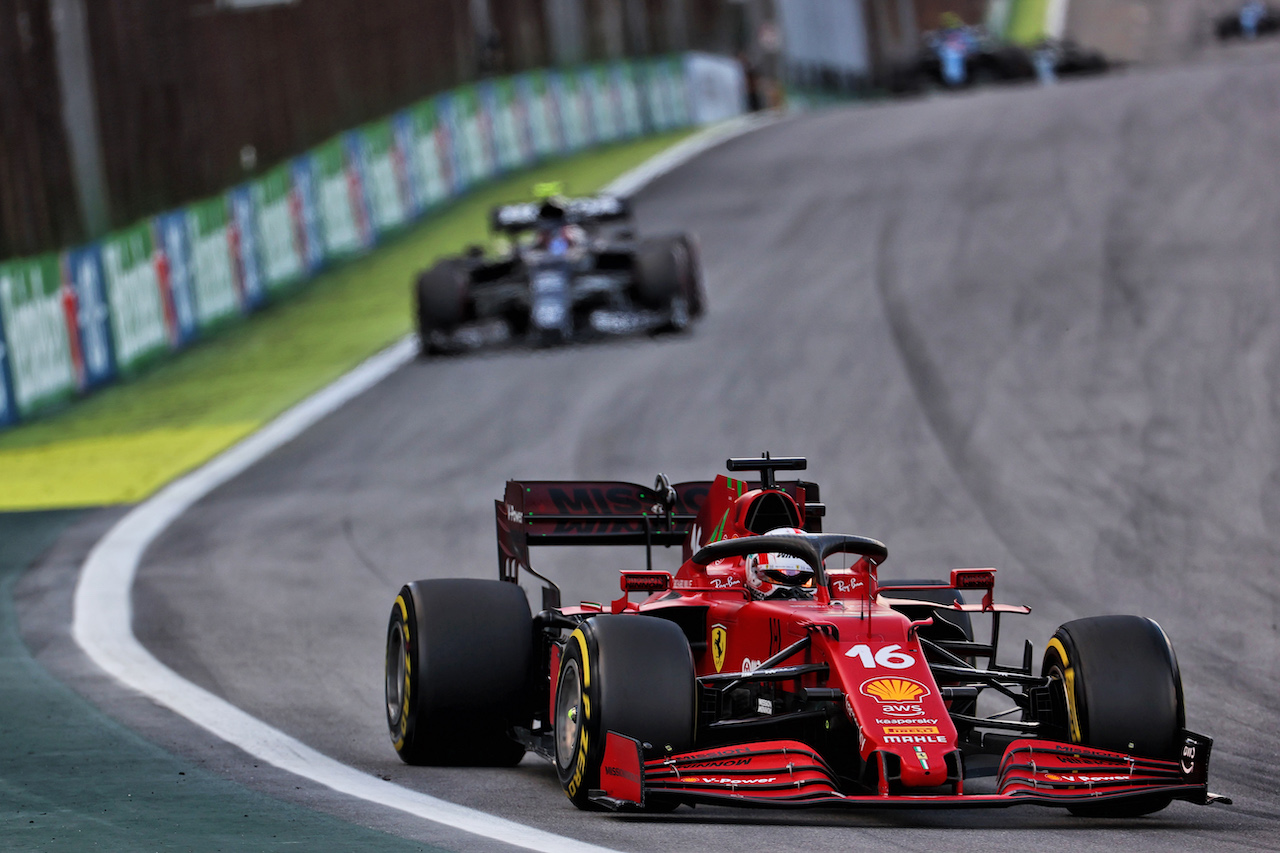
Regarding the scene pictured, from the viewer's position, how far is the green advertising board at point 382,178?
30344mm

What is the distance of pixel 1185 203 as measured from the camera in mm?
23016

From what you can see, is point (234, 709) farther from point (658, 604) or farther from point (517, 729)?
point (658, 604)

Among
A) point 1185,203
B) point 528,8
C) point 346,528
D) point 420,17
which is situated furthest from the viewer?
point 528,8

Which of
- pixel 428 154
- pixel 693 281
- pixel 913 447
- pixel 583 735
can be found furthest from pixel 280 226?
pixel 583 735

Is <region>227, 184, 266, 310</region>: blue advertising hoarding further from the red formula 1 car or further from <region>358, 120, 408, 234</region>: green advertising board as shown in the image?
the red formula 1 car

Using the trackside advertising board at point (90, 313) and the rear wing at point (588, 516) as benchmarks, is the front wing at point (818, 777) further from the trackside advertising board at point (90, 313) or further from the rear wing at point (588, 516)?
the trackside advertising board at point (90, 313)

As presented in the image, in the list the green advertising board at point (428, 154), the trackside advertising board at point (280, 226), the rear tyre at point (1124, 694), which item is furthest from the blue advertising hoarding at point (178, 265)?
the rear tyre at point (1124, 694)

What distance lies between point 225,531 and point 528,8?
25.9 meters

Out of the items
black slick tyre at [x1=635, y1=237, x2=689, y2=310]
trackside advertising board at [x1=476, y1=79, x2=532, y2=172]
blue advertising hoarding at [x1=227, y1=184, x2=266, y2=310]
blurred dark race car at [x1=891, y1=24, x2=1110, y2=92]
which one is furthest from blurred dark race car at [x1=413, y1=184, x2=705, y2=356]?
blurred dark race car at [x1=891, y1=24, x2=1110, y2=92]

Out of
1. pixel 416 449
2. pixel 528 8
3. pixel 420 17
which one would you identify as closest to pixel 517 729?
pixel 416 449

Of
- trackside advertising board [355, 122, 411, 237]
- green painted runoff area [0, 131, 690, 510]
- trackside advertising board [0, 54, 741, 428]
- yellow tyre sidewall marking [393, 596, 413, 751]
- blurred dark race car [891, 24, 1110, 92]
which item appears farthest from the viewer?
blurred dark race car [891, 24, 1110, 92]

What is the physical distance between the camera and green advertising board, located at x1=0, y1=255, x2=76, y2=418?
839 inches

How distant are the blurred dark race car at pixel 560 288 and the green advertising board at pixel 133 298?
13.6 feet

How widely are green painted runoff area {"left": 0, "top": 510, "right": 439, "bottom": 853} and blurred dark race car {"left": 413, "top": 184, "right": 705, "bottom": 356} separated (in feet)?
39.0
